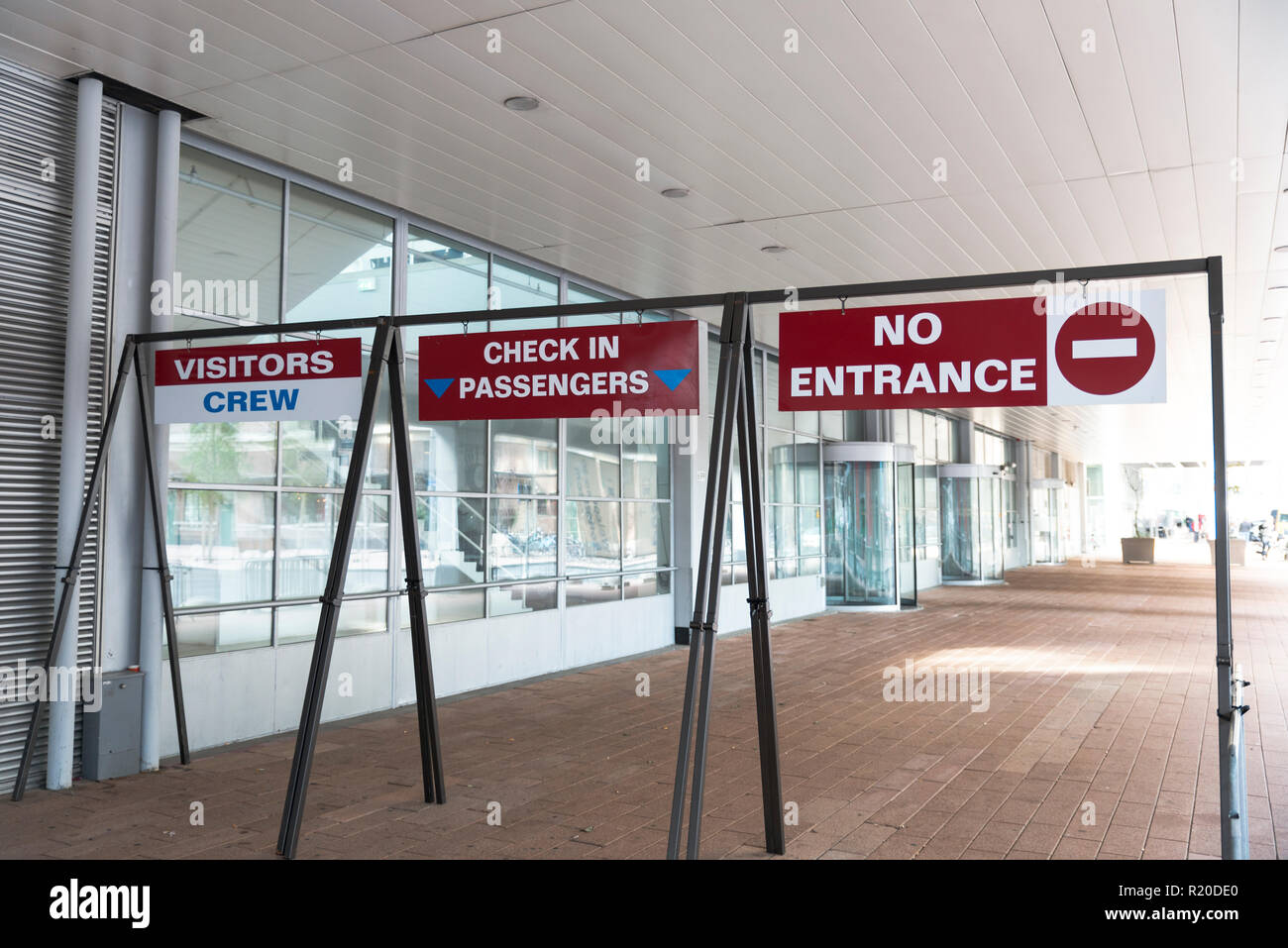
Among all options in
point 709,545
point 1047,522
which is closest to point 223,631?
point 709,545

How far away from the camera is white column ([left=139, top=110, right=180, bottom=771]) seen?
559 cm

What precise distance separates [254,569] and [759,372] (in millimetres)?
8100

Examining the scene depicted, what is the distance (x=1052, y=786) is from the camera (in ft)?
17.8

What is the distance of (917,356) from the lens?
3.95 meters

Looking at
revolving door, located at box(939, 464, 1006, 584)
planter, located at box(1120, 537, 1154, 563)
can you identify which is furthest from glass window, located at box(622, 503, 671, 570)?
planter, located at box(1120, 537, 1154, 563)

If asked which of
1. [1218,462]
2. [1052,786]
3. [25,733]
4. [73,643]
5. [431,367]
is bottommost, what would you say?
[1052,786]

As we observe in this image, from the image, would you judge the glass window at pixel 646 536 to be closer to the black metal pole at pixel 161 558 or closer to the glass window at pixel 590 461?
the glass window at pixel 590 461

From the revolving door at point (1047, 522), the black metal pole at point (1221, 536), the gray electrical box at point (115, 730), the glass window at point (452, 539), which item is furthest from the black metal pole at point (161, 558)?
the revolving door at point (1047, 522)

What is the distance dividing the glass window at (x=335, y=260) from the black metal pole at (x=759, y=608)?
13.2ft

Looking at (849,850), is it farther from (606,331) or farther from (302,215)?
(302,215)

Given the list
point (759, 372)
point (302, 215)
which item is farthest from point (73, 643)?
point (759, 372)

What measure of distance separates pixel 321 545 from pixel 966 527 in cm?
1680

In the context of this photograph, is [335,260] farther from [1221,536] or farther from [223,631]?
[1221,536]

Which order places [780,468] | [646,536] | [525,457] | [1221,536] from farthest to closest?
[780,468], [646,536], [525,457], [1221,536]
